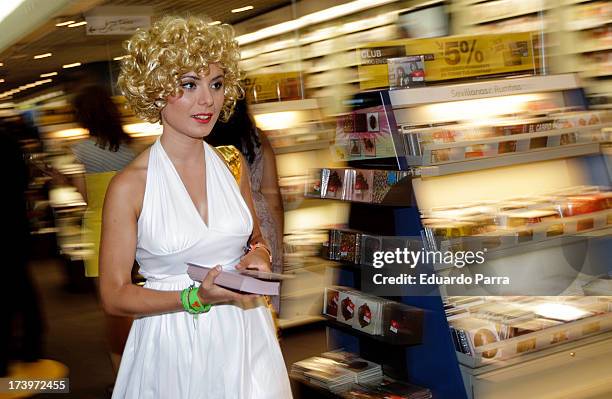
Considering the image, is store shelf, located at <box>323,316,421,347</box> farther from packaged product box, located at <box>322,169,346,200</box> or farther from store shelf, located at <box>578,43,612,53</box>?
store shelf, located at <box>578,43,612,53</box>

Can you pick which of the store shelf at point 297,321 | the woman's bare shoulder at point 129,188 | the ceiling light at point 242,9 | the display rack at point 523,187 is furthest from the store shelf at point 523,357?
the ceiling light at point 242,9

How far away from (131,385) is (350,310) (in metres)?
1.92

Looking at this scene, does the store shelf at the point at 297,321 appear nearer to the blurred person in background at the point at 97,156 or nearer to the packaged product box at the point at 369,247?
the blurred person in background at the point at 97,156

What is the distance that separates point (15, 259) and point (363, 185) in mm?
2248

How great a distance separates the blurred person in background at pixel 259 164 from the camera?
12.4 ft

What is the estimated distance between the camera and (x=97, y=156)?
4.01m

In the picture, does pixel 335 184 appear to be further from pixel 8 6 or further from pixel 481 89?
pixel 8 6

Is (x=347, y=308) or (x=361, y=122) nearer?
(x=361, y=122)

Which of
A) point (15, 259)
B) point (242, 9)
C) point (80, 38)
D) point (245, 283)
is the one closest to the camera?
point (245, 283)

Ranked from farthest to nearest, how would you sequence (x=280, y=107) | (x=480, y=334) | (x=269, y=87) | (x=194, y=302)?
1. (x=269, y=87)
2. (x=280, y=107)
3. (x=480, y=334)
4. (x=194, y=302)

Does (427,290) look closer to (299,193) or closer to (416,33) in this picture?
(299,193)

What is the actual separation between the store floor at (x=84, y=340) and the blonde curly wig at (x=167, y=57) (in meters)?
2.93

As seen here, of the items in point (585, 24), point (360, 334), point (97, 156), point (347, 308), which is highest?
point (585, 24)

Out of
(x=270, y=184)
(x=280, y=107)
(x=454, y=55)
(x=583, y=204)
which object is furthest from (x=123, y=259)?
(x=280, y=107)
